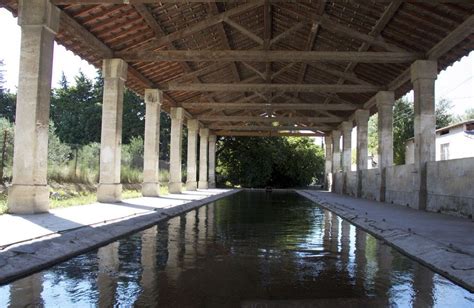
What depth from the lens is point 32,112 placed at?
11898mm

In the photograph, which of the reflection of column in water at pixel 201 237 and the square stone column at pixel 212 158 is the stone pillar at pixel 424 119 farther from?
the square stone column at pixel 212 158

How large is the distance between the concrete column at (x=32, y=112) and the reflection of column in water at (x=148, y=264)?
3528mm

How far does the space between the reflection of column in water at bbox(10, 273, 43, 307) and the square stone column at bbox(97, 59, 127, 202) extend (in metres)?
11.6

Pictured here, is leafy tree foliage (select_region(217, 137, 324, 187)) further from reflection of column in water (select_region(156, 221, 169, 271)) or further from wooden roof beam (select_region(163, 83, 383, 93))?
reflection of column in water (select_region(156, 221, 169, 271))

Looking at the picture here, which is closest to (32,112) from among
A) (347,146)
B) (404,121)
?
(347,146)

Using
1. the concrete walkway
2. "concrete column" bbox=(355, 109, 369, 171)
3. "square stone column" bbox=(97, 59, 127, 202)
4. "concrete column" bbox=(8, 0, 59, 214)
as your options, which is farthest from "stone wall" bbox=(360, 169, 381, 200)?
"concrete column" bbox=(8, 0, 59, 214)

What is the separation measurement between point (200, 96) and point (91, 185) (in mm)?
8210

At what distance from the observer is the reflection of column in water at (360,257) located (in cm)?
588

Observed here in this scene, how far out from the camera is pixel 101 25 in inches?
592

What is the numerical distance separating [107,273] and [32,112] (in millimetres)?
7383

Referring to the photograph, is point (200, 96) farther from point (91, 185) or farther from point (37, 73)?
point (37, 73)

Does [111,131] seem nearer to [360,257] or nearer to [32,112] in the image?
[32,112]

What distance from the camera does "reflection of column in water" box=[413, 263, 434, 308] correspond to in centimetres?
485

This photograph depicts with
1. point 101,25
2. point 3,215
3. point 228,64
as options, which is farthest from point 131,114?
point 3,215
